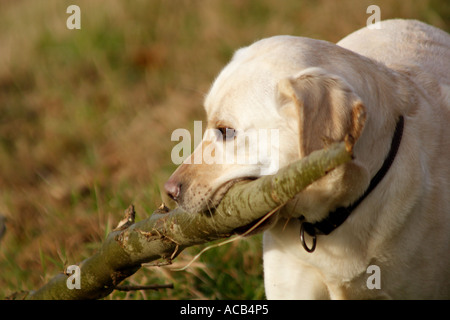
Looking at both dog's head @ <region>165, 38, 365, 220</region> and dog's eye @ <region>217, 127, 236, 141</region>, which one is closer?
dog's head @ <region>165, 38, 365, 220</region>

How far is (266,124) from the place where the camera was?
8.94 feet

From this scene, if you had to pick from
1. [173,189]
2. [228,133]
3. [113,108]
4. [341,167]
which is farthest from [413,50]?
[113,108]

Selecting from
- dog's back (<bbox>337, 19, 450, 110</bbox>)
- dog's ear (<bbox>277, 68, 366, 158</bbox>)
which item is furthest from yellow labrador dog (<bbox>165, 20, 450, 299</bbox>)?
dog's back (<bbox>337, 19, 450, 110</bbox>)

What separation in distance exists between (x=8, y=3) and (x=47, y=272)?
24.9ft

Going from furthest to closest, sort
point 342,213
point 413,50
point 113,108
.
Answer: point 113,108 → point 413,50 → point 342,213

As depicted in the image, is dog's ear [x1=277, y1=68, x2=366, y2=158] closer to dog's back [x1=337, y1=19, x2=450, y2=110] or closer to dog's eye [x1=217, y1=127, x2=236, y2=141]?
dog's eye [x1=217, y1=127, x2=236, y2=141]

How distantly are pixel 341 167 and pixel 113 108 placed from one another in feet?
14.8

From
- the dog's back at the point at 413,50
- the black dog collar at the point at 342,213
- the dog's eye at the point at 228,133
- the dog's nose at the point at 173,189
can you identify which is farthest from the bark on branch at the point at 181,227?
the dog's back at the point at 413,50

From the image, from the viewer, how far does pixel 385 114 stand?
2.78 m

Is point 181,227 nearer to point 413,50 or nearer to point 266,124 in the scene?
point 266,124

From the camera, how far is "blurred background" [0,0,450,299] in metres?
4.29

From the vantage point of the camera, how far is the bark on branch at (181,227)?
6.98 feet

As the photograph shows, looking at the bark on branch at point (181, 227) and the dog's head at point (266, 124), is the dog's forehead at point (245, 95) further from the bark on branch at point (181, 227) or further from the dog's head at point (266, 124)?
the bark on branch at point (181, 227)
